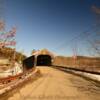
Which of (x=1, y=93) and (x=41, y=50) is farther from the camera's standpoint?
(x=41, y=50)

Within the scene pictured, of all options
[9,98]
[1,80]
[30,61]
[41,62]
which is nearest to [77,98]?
[9,98]

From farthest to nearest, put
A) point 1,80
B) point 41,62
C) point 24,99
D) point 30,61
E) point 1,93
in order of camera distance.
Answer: point 41,62
point 30,61
point 1,80
point 1,93
point 24,99

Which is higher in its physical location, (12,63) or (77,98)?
(12,63)

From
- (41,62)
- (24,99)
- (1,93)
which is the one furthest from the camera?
(41,62)

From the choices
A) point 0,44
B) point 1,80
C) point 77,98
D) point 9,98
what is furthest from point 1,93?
point 0,44

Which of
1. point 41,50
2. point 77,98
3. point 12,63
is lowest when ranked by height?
point 77,98

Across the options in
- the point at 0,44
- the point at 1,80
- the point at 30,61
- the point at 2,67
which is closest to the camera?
the point at 1,80

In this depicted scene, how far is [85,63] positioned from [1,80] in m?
43.3

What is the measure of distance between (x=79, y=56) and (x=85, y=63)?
3.00 metres

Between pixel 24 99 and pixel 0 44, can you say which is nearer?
pixel 24 99

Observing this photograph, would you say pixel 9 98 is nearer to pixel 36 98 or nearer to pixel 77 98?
pixel 36 98

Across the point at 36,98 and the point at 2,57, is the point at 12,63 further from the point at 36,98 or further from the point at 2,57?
the point at 36,98

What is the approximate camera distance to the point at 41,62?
7388 centimetres

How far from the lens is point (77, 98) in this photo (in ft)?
32.7
